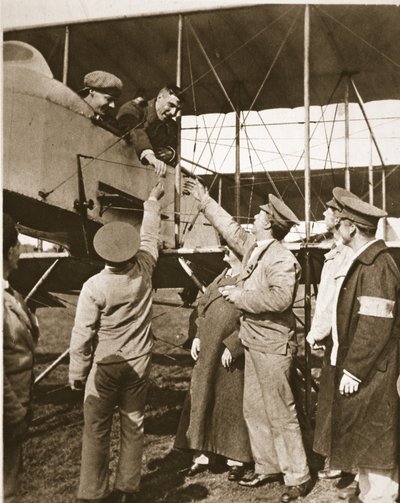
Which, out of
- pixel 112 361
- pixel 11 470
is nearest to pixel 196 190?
pixel 112 361

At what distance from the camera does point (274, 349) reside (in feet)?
13.3

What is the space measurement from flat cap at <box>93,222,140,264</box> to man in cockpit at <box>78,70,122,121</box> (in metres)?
1.89

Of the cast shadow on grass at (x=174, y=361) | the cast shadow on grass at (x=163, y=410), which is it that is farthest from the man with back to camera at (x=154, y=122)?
the cast shadow on grass at (x=174, y=361)

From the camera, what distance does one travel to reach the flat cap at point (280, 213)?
4207 millimetres

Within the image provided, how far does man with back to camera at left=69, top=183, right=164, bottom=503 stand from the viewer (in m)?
3.78

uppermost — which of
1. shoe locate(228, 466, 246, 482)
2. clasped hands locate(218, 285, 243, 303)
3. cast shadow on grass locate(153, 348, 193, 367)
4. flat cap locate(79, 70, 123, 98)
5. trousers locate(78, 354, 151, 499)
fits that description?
flat cap locate(79, 70, 123, 98)

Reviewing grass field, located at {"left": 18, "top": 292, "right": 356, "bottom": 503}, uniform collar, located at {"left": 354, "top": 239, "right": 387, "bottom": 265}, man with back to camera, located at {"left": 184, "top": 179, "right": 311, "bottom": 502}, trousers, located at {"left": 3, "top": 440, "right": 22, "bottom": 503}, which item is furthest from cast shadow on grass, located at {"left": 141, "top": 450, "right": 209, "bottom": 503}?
uniform collar, located at {"left": 354, "top": 239, "right": 387, "bottom": 265}

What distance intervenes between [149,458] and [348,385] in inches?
86.2

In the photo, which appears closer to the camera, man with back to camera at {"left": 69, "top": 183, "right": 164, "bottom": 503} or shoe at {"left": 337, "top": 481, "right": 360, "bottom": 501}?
man with back to camera at {"left": 69, "top": 183, "right": 164, "bottom": 503}

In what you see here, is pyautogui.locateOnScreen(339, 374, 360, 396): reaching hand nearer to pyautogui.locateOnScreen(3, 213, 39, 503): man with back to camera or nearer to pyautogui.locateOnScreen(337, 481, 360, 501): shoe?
pyautogui.locateOnScreen(337, 481, 360, 501): shoe

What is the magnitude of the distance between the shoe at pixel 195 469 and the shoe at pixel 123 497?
22.1 inches

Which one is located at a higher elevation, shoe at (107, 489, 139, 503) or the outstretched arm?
the outstretched arm

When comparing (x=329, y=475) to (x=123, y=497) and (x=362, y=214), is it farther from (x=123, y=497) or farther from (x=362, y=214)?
(x=362, y=214)

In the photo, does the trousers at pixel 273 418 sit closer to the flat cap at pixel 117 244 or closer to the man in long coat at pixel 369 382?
the man in long coat at pixel 369 382
